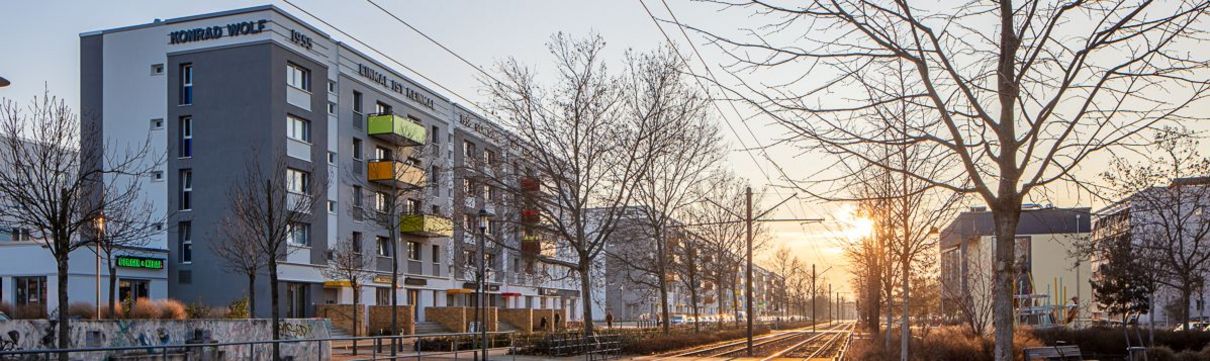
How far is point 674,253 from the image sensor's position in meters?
54.9

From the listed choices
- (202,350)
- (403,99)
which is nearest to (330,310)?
(403,99)

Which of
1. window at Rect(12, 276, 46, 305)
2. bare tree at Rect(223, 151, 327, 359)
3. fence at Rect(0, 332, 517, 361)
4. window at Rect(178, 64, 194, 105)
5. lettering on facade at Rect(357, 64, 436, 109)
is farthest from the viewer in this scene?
lettering on facade at Rect(357, 64, 436, 109)

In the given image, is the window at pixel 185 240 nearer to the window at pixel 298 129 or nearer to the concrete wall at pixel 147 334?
the window at pixel 298 129

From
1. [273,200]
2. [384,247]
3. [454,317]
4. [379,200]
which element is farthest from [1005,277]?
[384,247]

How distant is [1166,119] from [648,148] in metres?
29.1

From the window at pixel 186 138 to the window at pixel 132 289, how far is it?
19.3ft

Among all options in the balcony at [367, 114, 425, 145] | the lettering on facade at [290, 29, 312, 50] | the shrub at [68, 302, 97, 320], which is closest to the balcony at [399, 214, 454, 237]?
the balcony at [367, 114, 425, 145]

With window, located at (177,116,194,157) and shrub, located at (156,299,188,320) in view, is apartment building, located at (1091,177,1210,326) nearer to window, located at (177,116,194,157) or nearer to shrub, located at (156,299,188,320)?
shrub, located at (156,299,188,320)

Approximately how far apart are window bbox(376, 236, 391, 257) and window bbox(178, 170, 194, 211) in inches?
459

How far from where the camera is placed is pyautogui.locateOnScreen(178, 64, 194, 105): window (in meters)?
47.0

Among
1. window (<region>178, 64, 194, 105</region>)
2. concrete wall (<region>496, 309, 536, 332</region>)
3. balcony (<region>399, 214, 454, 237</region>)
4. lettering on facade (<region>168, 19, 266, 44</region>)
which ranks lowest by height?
concrete wall (<region>496, 309, 536, 332</region>)

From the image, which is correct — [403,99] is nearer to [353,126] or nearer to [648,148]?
[353,126]

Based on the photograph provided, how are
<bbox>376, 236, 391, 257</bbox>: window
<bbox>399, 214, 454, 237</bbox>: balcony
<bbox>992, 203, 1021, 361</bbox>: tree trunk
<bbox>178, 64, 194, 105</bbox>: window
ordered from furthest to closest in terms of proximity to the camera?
<bbox>399, 214, 454, 237</bbox>: balcony
<bbox>376, 236, 391, 257</bbox>: window
<bbox>178, 64, 194, 105</bbox>: window
<bbox>992, 203, 1021, 361</bbox>: tree trunk

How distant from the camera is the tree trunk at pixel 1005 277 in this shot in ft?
31.0
